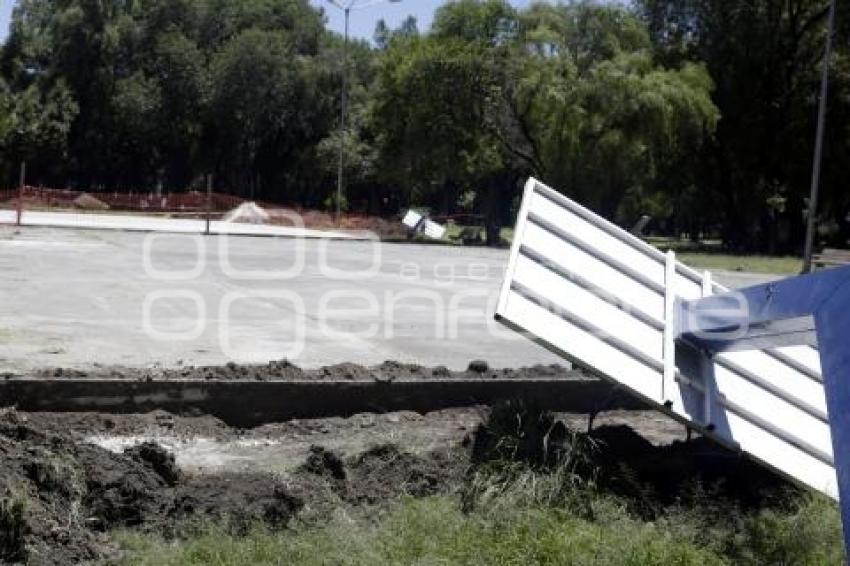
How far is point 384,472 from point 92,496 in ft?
5.34

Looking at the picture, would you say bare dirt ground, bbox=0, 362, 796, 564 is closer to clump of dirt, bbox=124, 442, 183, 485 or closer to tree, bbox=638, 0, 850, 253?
clump of dirt, bbox=124, 442, 183, 485

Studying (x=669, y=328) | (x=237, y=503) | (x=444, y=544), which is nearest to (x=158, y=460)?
(x=237, y=503)

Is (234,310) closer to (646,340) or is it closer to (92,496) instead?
(646,340)

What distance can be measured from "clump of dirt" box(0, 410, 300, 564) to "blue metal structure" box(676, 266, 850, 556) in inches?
101

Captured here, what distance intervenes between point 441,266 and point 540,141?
62.2ft

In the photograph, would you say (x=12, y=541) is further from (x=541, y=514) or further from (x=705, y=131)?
(x=705, y=131)

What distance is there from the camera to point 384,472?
627 cm

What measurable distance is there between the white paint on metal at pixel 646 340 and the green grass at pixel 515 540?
22.0 inches

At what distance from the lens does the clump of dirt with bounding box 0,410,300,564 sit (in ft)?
15.9

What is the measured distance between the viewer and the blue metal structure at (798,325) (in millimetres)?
4662

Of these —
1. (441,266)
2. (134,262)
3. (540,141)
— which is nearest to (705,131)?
(540,141)

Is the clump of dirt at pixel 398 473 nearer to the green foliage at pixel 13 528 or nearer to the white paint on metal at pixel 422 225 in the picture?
the green foliage at pixel 13 528

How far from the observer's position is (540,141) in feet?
147

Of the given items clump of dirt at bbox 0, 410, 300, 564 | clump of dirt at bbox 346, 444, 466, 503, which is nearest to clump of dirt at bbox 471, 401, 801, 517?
clump of dirt at bbox 346, 444, 466, 503
